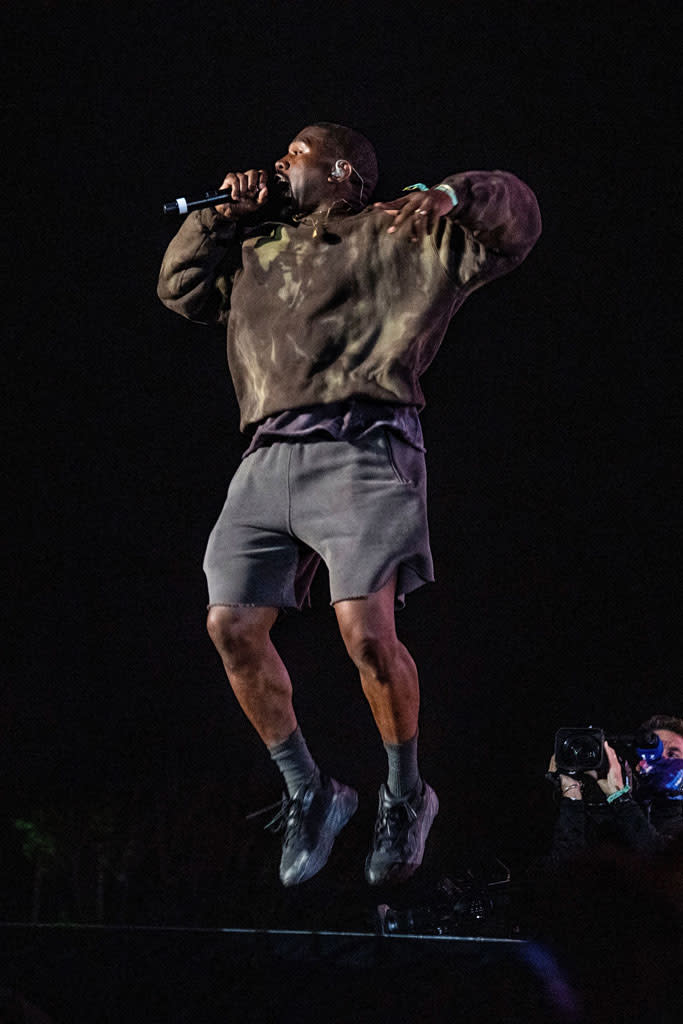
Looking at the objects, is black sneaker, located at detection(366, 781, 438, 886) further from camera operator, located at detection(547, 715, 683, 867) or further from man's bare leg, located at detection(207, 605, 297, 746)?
camera operator, located at detection(547, 715, 683, 867)

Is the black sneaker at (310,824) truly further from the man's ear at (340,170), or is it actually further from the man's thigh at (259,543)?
the man's ear at (340,170)

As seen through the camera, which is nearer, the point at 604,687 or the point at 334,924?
the point at 334,924

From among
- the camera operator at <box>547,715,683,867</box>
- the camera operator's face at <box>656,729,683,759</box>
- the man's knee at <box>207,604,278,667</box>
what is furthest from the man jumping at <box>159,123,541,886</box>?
the camera operator's face at <box>656,729,683,759</box>

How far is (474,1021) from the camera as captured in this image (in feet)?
6.68

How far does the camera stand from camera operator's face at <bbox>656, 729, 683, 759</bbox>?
409cm

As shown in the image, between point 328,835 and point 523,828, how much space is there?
3414mm

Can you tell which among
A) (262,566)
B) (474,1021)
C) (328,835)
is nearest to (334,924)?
(328,835)

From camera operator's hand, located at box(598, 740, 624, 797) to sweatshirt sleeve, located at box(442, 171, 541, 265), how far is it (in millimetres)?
1642

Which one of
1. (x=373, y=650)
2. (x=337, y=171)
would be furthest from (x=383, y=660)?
(x=337, y=171)

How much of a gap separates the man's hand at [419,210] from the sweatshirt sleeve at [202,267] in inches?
16.9

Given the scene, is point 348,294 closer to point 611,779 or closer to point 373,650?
point 373,650

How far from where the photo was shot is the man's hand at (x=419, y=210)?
251 cm

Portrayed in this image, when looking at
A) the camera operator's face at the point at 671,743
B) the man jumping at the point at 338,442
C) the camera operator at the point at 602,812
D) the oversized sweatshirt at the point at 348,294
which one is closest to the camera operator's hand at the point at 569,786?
the camera operator at the point at 602,812

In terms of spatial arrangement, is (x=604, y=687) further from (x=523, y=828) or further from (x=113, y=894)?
(x=113, y=894)
